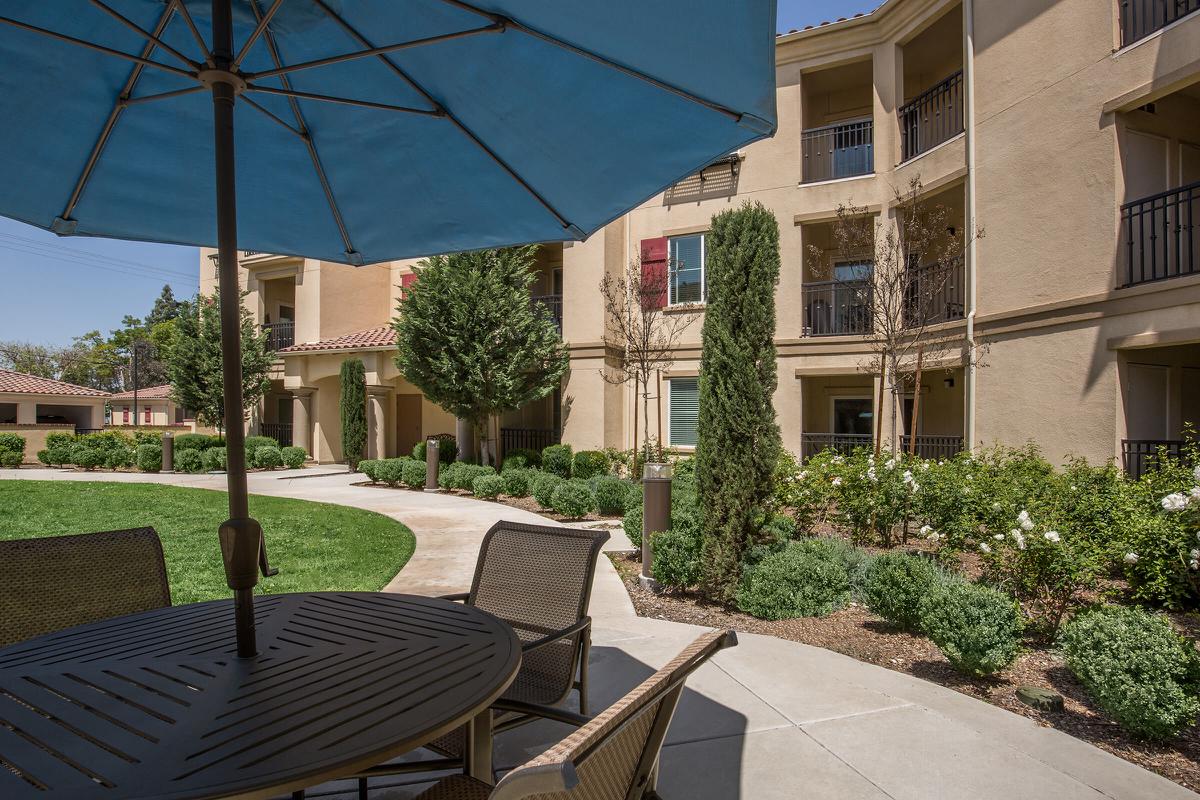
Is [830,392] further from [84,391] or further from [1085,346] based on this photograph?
[84,391]

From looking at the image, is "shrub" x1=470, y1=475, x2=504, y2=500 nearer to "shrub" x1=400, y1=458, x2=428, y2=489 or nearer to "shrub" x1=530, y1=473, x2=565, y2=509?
"shrub" x1=530, y1=473, x2=565, y2=509

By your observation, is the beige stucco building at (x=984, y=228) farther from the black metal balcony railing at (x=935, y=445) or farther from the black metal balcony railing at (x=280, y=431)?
the black metal balcony railing at (x=280, y=431)

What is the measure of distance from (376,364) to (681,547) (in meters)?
15.4

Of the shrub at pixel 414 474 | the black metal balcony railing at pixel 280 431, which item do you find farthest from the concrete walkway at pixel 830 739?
the black metal balcony railing at pixel 280 431

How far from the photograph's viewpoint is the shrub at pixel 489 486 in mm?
13062

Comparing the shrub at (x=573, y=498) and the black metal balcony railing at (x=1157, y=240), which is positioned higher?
the black metal balcony railing at (x=1157, y=240)

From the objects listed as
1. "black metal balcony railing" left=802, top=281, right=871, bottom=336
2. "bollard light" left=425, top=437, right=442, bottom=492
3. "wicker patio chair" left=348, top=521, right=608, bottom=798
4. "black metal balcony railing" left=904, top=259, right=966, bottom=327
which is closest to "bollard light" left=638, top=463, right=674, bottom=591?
"wicker patio chair" left=348, top=521, right=608, bottom=798

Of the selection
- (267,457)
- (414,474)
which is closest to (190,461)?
(267,457)

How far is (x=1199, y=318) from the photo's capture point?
27.0 ft

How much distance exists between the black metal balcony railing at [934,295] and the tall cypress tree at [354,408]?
48.8 feet

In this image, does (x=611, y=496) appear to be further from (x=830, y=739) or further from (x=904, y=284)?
(x=830, y=739)

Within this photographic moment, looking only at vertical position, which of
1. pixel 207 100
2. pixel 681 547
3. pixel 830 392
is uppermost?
pixel 207 100

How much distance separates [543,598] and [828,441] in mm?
12619

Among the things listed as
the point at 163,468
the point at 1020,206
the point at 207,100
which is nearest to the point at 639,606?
the point at 207,100
